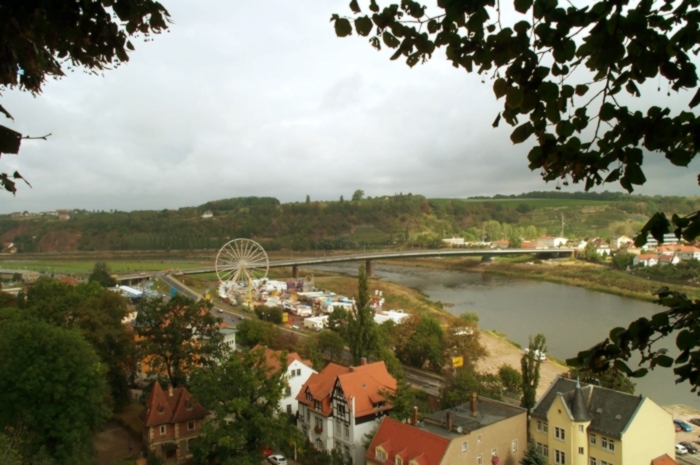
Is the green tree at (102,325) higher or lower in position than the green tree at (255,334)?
higher

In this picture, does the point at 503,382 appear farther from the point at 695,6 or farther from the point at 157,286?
the point at 157,286

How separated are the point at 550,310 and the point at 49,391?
84.2ft

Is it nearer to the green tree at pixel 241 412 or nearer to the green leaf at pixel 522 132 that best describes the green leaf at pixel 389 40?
the green leaf at pixel 522 132

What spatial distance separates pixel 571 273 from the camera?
4425cm

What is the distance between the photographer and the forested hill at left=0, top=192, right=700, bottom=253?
77.2 meters

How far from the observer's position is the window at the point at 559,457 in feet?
35.8

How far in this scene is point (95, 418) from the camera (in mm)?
10469

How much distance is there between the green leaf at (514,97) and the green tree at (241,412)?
9.02 metres

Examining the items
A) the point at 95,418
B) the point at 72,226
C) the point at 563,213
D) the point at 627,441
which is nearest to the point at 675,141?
the point at 627,441

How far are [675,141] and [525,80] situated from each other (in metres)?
0.46

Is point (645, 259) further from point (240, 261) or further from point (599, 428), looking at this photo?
point (599, 428)

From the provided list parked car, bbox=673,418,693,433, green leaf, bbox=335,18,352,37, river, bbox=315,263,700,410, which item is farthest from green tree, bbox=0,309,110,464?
parked car, bbox=673,418,693,433

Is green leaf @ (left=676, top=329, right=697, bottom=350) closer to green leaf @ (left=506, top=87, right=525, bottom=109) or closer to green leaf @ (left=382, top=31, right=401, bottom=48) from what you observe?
green leaf @ (left=506, top=87, right=525, bottom=109)

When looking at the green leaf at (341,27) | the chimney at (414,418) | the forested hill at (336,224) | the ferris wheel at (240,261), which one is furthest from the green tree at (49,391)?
the forested hill at (336,224)
